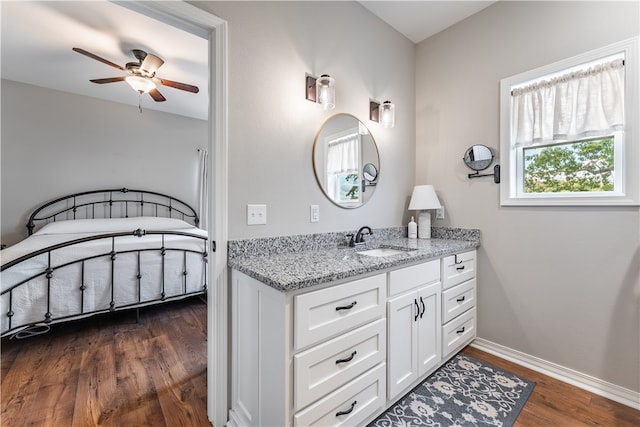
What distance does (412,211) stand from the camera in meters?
2.52

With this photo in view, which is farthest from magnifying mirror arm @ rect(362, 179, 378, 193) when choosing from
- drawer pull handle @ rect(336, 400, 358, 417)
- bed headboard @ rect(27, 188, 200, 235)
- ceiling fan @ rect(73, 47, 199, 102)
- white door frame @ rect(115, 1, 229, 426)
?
bed headboard @ rect(27, 188, 200, 235)

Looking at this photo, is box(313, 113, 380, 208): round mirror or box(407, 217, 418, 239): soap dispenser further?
box(407, 217, 418, 239): soap dispenser

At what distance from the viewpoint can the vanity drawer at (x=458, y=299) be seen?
1807mm

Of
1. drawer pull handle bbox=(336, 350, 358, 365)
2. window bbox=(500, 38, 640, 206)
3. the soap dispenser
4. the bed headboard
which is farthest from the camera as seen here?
the bed headboard

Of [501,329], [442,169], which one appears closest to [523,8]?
[442,169]

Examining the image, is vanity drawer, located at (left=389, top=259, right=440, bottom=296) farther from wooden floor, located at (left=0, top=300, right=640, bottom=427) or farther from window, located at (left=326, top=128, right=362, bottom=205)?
wooden floor, located at (left=0, top=300, right=640, bottom=427)

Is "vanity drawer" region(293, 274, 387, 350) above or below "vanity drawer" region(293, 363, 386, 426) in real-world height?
above

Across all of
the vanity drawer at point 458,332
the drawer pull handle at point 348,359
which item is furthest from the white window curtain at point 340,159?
the vanity drawer at point 458,332

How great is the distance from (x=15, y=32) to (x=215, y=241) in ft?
9.61

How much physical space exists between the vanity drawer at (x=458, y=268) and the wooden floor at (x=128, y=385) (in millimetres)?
630

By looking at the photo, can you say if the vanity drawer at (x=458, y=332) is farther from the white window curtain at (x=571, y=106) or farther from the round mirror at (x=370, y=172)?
the white window curtain at (x=571, y=106)

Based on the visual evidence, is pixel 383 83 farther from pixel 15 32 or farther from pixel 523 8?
pixel 15 32

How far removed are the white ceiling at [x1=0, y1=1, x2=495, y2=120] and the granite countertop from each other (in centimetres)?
192

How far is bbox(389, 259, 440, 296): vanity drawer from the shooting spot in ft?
4.65
